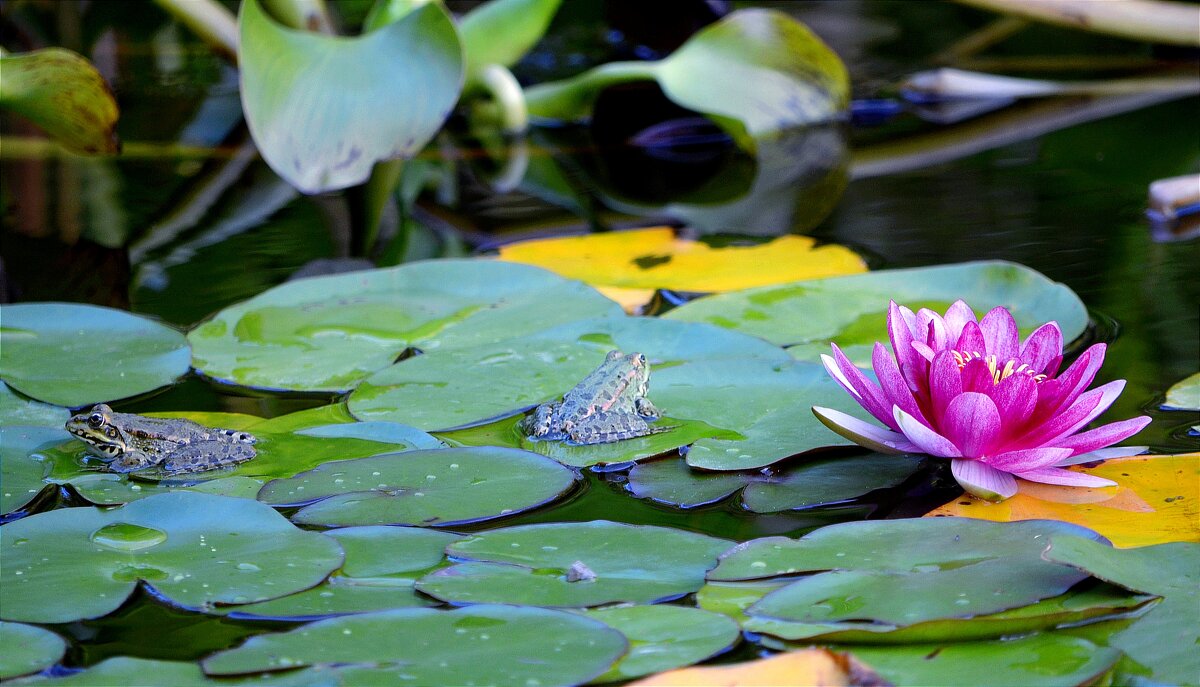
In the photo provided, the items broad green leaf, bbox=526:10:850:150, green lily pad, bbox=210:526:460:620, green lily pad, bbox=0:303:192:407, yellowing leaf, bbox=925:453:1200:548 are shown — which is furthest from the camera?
broad green leaf, bbox=526:10:850:150

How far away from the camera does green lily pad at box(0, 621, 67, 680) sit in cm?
91

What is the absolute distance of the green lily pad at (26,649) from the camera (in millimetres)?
913

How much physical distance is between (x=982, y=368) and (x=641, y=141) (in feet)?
7.12

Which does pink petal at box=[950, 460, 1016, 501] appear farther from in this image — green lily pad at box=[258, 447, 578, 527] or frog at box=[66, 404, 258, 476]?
frog at box=[66, 404, 258, 476]

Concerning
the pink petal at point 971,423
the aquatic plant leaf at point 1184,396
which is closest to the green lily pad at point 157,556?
the pink petal at point 971,423

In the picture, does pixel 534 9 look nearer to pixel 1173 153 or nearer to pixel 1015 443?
pixel 1173 153

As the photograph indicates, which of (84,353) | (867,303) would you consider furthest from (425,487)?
(867,303)

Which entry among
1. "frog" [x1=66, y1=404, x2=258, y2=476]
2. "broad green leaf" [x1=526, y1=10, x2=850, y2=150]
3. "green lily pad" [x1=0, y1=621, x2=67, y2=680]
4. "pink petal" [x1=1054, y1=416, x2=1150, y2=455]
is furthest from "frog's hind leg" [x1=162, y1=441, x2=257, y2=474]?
"broad green leaf" [x1=526, y1=10, x2=850, y2=150]

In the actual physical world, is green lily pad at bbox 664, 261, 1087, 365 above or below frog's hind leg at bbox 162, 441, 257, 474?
above

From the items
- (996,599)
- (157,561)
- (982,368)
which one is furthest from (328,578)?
(982,368)

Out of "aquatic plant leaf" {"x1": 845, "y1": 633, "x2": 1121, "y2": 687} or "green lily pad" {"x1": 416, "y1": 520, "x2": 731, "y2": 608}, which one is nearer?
"aquatic plant leaf" {"x1": 845, "y1": 633, "x2": 1121, "y2": 687}

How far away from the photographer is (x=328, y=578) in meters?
1.04

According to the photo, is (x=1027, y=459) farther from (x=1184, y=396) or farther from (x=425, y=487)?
(x=425, y=487)

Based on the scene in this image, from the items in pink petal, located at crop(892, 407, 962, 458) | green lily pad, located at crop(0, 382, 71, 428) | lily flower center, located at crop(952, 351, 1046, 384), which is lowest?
green lily pad, located at crop(0, 382, 71, 428)
